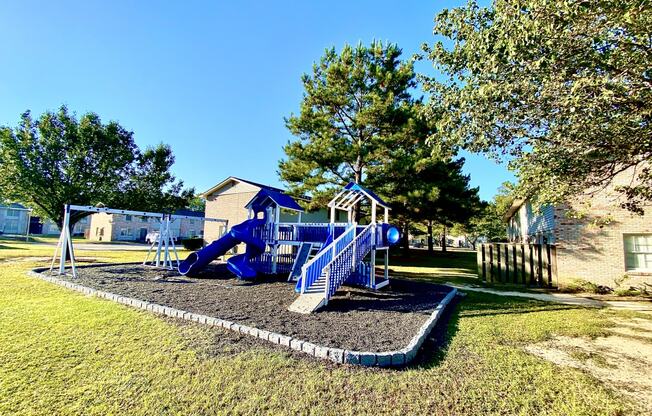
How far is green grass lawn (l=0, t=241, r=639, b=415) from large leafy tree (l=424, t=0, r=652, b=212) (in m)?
3.81

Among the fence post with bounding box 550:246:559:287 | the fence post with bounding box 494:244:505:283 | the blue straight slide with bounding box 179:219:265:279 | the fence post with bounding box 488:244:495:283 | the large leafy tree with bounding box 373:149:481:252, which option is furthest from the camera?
the large leafy tree with bounding box 373:149:481:252

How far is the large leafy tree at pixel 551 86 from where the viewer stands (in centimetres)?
466

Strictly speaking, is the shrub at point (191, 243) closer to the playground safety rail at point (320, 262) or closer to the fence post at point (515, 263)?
the playground safety rail at point (320, 262)

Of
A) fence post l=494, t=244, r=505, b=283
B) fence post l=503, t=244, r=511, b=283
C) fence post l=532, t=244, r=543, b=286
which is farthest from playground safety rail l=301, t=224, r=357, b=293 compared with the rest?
fence post l=532, t=244, r=543, b=286

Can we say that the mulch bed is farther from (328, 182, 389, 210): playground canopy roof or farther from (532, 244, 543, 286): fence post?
(532, 244, 543, 286): fence post

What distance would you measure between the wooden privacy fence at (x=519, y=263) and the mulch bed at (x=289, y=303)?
13.4ft

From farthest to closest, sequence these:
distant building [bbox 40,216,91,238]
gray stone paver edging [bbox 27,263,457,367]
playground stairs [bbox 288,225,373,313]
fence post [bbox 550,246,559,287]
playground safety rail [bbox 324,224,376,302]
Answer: distant building [bbox 40,216,91,238] < fence post [bbox 550,246,559,287] < playground safety rail [bbox 324,224,376,302] < playground stairs [bbox 288,225,373,313] < gray stone paver edging [bbox 27,263,457,367]

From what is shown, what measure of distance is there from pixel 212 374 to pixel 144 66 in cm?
1308

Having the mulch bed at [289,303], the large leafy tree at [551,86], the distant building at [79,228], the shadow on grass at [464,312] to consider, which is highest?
the large leafy tree at [551,86]

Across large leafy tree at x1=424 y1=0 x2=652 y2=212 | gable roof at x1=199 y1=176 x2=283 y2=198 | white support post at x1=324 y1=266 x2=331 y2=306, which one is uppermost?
gable roof at x1=199 y1=176 x2=283 y2=198

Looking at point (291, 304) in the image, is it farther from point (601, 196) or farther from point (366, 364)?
point (601, 196)

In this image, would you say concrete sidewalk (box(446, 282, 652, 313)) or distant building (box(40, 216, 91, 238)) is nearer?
concrete sidewalk (box(446, 282, 652, 313))

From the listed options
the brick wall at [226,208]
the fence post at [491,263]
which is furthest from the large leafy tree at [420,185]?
the brick wall at [226,208]

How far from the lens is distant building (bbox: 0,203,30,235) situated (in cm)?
4834
